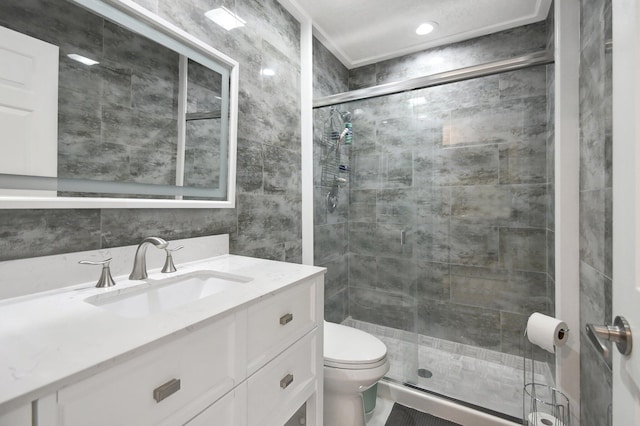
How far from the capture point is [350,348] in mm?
1483

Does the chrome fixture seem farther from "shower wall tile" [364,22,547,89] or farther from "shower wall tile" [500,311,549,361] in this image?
"shower wall tile" [500,311,549,361]

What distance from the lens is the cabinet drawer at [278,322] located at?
2.63 feet

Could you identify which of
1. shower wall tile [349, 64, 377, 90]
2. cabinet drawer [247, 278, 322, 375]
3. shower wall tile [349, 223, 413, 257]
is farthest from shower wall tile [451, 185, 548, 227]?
cabinet drawer [247, 278, 322, 375]

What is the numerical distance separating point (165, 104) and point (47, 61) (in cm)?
36

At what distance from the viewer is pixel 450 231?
2.27 meters

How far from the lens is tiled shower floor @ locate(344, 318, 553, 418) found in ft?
5.58

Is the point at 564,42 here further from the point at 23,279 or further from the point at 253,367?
the point at 23,279

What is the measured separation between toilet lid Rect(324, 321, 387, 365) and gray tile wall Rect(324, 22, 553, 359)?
687 millimetres

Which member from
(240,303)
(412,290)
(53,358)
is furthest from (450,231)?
(53,358)

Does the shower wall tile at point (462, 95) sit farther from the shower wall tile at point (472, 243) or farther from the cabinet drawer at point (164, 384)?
the cabinet drawer at point (164, 384)

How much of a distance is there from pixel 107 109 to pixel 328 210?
1567 mm

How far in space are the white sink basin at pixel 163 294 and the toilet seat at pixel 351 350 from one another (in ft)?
2.23

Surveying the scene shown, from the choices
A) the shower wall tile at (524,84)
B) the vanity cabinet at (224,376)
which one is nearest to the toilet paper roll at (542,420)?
the vanity cabinet at (224,376)

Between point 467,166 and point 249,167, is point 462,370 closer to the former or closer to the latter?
point 467,166
